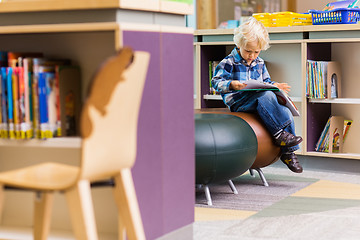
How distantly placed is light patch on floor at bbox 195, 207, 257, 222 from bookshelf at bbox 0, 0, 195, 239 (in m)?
0.59

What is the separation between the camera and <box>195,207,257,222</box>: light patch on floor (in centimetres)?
342

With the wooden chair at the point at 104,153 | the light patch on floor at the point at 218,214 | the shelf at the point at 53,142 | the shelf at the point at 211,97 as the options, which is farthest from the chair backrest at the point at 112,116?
the shelf at the point at 211,97

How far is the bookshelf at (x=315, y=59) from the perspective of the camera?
15.2ft

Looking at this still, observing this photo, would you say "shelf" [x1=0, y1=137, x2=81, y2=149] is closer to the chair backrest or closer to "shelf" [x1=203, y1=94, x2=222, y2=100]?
the chair backrest

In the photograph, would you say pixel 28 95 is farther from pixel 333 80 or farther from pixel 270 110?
pixel 333 80

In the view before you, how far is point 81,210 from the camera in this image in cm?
197

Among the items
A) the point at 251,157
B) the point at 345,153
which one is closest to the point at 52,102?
the point at 251,157

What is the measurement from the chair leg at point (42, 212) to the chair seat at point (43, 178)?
6 centimetres

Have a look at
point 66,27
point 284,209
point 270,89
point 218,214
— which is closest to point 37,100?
point 66,27

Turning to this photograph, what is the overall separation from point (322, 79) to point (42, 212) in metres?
2.94

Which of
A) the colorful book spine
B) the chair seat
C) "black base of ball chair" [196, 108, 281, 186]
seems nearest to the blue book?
the colorful book spine

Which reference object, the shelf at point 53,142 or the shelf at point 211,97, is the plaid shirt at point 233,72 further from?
the shelf at point 53,142

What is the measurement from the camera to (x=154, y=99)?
8.41 feet

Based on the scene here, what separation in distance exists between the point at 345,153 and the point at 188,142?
7.41 feet
